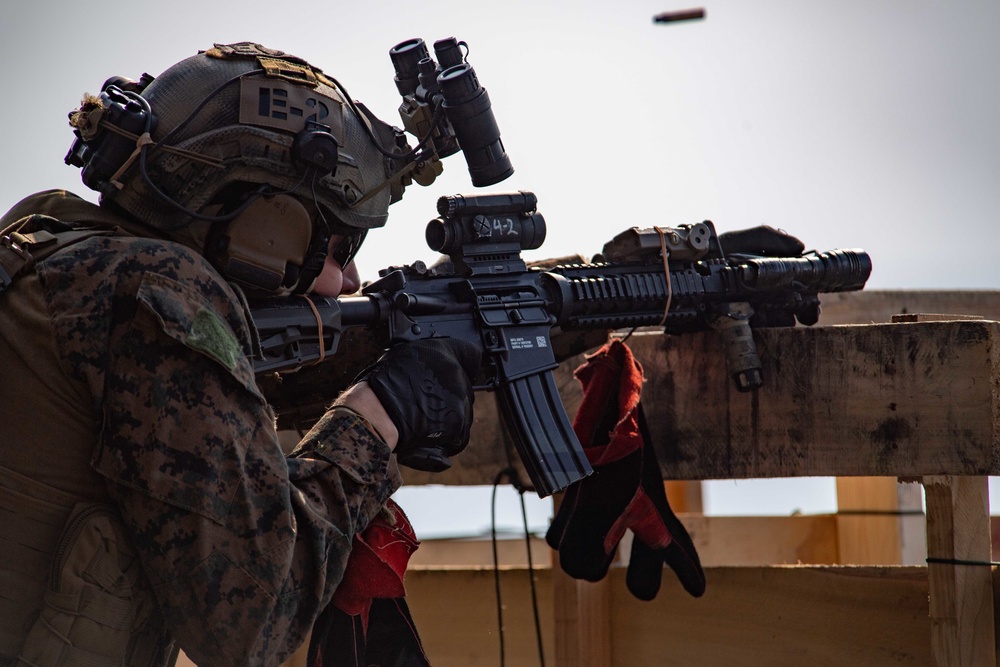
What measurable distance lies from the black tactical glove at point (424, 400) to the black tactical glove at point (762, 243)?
131 centimetres

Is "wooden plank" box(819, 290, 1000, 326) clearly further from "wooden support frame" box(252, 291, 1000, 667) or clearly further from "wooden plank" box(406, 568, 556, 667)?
"wooden plank" box(406, 568, 556, 667)

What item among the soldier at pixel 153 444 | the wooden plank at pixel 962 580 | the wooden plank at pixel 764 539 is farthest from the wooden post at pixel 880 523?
the soldier at pixel 153 444

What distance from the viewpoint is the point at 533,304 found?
3.21 meters

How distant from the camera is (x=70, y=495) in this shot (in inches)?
78.8

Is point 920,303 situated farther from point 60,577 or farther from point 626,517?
point 60,577

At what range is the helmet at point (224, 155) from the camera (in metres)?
2.29

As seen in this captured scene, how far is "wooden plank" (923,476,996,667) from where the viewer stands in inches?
113

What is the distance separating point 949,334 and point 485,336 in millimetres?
1360

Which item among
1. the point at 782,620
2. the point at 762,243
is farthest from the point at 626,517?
the point at 762,243

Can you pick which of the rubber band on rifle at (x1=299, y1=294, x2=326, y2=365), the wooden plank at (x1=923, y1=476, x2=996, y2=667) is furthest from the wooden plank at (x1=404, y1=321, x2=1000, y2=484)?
the rubber band on rifle at (x1=299, y1=294, x2=326, y2=365)

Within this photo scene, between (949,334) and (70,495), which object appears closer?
(70,495)

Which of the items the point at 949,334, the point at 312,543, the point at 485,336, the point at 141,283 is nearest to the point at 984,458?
the point at 949,334

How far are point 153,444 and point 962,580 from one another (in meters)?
2.18

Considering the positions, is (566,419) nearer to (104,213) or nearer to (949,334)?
(949,334)
